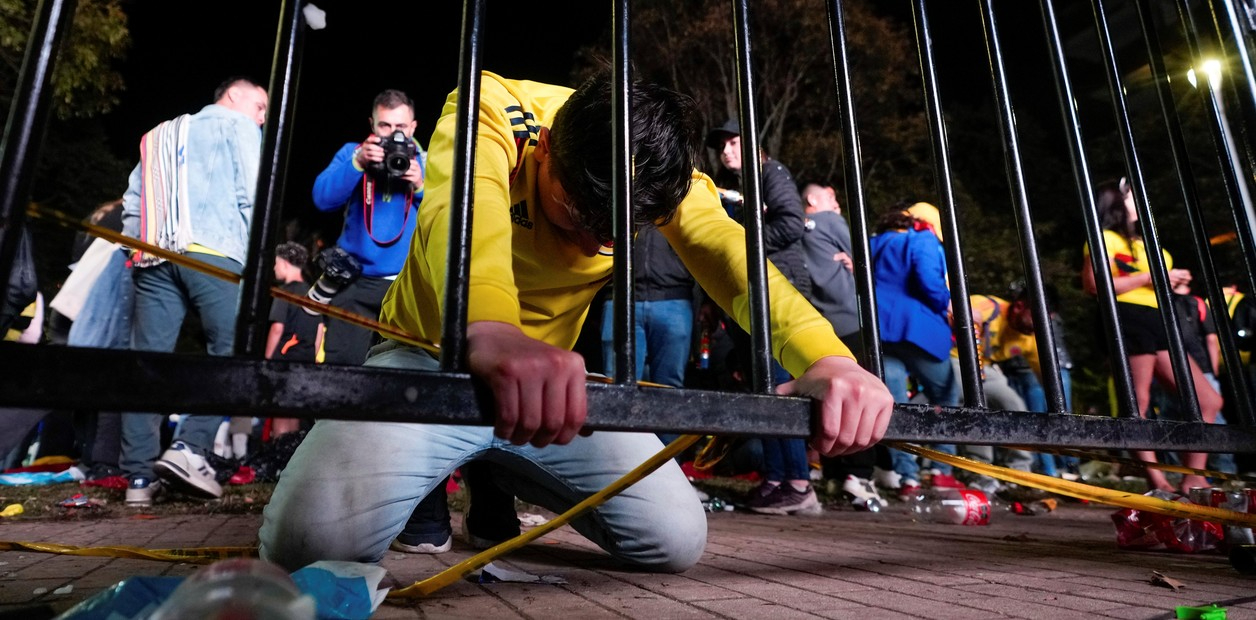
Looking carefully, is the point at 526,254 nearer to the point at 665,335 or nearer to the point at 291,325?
the point at 665,335

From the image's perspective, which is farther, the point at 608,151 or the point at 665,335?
the point at 665,335

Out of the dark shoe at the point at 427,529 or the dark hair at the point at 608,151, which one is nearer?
the dark hair at the point at 608,151

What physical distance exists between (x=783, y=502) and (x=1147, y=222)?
2.72 meters

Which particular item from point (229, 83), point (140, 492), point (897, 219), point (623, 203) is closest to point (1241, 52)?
point (623, 203)

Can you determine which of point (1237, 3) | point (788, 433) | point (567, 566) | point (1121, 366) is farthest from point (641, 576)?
point (1237, 3)

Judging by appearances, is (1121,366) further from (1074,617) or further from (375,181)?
(375,181)

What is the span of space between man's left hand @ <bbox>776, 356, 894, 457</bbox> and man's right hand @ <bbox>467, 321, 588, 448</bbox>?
1.35 ft

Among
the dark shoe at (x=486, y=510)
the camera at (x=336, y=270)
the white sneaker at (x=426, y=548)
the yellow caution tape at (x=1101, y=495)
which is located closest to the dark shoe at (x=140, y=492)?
the camera at (x=336, y=270)

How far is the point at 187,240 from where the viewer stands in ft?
11.5

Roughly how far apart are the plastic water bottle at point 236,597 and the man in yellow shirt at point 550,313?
0.36 metres

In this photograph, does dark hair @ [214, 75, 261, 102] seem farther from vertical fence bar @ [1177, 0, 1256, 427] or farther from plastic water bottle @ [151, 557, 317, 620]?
vertical fence bar @ [1177, 0, 1256, 427]

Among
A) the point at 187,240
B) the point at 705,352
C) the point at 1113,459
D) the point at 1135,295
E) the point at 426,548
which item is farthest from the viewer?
the point at 705,352

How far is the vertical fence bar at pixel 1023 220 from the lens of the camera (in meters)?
1.41

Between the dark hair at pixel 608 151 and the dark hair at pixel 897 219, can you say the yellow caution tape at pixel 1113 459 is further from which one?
the dark hair at pixel 897 219
